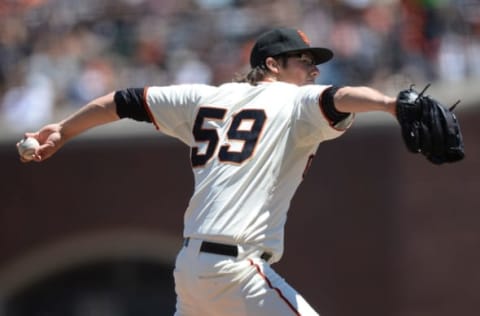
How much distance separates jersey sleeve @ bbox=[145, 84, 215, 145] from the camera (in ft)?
19.8

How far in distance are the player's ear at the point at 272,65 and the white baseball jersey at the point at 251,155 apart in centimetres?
17

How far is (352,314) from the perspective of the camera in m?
12.7

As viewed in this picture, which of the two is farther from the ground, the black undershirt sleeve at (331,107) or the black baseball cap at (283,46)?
the black baseball cap at (283,46)

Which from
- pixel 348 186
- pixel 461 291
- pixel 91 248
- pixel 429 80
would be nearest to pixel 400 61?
pixel 429 80

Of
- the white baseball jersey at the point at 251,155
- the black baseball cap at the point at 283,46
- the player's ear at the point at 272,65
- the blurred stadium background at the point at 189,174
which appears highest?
the black baseball cap at the point at 283,46

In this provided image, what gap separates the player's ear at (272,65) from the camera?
6109 mm

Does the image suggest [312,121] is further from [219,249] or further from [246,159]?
[219,249]

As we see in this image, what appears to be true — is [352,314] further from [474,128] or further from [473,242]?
[474,128]

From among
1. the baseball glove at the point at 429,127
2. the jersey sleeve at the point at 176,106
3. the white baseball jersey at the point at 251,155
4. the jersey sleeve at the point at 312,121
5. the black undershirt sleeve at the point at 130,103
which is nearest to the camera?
the baseball glove at the point at 429,127

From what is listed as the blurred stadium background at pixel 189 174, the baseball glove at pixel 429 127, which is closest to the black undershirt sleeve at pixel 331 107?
the baseball glove at pixel 429 127

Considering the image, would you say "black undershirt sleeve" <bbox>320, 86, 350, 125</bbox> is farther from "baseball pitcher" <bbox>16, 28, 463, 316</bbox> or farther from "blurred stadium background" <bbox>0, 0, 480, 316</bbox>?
"blurred stadium background" <bbox>0, 0, 480, 316</bbox>

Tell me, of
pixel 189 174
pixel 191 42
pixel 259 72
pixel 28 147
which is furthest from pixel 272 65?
pixel 191 42

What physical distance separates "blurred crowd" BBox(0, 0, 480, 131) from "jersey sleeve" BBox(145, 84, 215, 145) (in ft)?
20.4

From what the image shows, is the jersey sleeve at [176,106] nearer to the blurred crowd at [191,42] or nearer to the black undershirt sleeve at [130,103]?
the black undershirt sleeve at [130,103]
